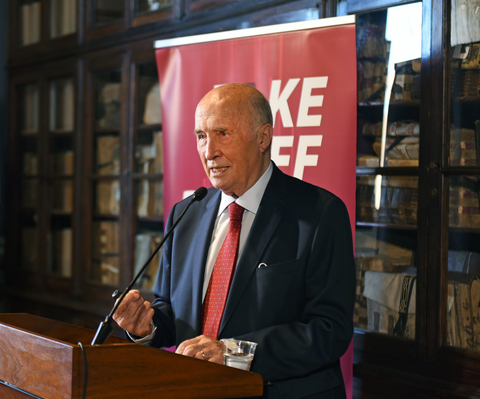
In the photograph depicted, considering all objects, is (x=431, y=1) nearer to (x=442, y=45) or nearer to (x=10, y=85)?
(x=442, y=45)

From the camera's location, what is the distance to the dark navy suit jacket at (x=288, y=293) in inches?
53.8

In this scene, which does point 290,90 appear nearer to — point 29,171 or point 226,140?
point 226,140

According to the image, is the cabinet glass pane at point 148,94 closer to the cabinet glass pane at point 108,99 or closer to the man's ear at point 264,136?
→ the cabinet glass pane at point 108,99

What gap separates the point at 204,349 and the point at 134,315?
28cm

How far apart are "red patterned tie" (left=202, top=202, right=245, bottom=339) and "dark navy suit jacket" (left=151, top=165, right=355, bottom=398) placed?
0.03 meters

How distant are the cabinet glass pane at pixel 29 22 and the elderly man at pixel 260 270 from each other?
3.79m

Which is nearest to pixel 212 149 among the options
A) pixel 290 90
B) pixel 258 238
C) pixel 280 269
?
pixel 258 238

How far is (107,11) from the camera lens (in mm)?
4043

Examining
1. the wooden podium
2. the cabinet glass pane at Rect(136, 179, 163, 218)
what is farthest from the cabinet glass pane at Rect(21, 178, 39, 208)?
the wooden podium

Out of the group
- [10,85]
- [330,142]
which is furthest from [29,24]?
[330,142]

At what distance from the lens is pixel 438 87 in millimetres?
2312

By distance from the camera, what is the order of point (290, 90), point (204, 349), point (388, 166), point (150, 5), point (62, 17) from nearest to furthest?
point (204, 349), point (290, 90), point (388, 166), point (150, 5), point (62, 17)

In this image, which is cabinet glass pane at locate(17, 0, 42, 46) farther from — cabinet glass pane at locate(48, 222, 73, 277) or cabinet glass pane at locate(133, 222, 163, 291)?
cabinet glass pane at locate(133, 222, 163, 291)

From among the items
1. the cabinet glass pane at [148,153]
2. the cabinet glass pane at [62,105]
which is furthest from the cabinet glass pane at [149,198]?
the cabinet glass pane at [62,105]
